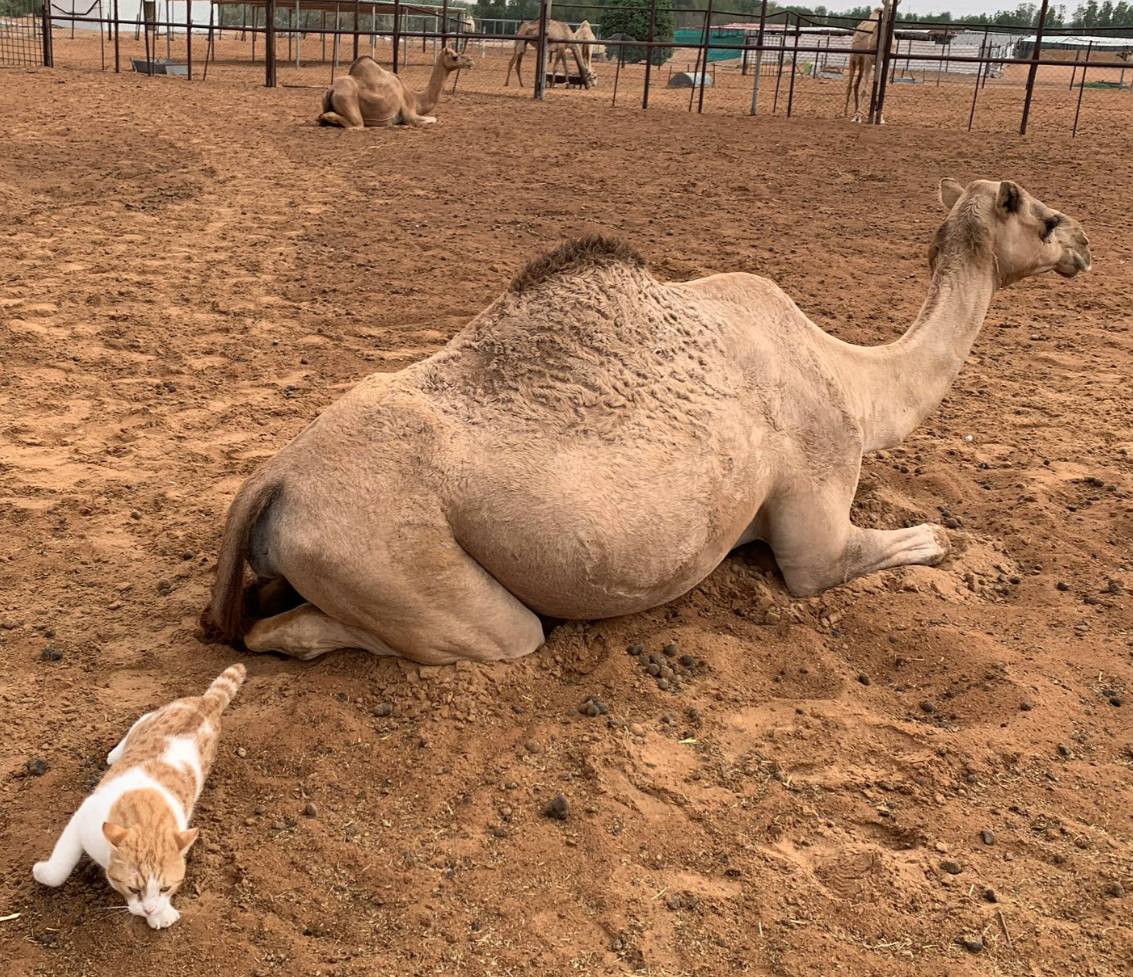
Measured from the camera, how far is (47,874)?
289cm

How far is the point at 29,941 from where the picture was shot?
2.80 metres

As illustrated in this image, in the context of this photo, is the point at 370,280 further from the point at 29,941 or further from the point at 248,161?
the point at 29,941

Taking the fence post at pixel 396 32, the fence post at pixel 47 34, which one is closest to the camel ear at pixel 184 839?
the fence post at pixel 396 32

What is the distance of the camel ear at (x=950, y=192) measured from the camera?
5.79 m

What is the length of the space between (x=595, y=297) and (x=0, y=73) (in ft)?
66.3

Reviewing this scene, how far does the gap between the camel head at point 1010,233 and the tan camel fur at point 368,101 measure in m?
13.4

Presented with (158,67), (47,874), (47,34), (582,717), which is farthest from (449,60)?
(47,874)

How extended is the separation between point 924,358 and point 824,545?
3.91 ft

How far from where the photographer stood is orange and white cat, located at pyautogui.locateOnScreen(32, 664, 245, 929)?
275 centimetres

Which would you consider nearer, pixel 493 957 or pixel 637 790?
pixel 493 957

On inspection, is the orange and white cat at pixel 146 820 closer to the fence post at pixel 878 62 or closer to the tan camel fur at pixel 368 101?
the tan camel fur at pixel 368 101

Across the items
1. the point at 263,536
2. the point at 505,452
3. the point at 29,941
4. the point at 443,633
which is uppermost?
the point at 505,452

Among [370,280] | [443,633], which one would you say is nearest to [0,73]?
[370,280]

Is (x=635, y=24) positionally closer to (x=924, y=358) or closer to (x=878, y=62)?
(x=878, y=62)
